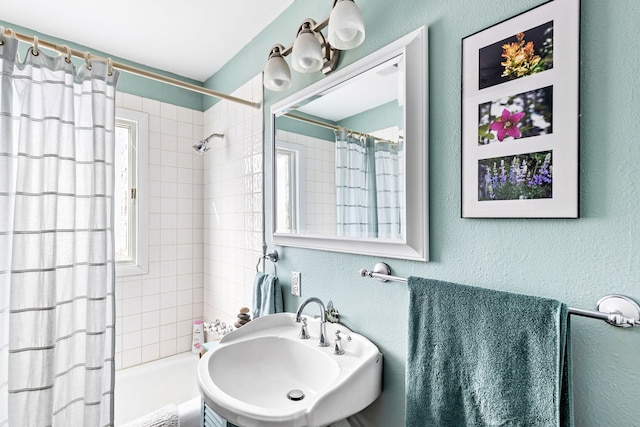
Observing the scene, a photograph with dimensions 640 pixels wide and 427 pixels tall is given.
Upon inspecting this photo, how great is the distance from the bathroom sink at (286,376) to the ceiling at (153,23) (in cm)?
156

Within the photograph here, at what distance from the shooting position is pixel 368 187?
123 centimetres

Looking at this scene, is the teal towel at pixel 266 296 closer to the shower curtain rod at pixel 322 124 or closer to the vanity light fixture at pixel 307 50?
the shower curtain rod at pixel 322 124

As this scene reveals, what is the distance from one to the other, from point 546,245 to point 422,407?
0.55 m

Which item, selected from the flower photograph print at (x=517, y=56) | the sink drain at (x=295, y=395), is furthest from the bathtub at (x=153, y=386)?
the flower photograph print at (x=517, y=56)

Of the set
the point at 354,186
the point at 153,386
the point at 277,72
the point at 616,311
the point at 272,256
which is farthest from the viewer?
the point at 153,386

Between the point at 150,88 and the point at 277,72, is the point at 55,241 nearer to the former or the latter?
the point at 277,72

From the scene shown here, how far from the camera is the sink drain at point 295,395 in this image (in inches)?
45.0

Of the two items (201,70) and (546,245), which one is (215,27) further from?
(546,245)

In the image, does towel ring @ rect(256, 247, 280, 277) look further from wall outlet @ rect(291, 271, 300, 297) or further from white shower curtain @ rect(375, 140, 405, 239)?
white shower curtain @ rect(375, 140, 405, 239)

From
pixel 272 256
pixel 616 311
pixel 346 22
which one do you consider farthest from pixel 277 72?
pixel 616 311

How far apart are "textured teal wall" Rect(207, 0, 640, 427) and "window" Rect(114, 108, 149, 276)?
1696 mm

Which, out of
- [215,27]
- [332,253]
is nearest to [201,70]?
[215,27]

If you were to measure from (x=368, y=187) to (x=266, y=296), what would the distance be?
0.80m

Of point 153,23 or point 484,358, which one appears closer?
point 484,358
